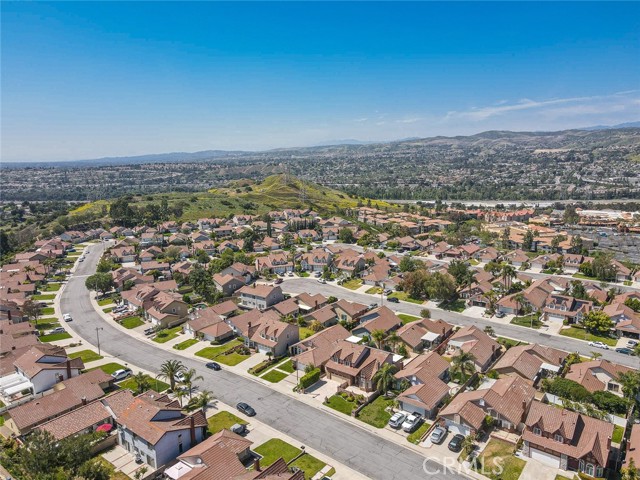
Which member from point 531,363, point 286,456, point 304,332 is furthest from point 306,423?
point 531,363

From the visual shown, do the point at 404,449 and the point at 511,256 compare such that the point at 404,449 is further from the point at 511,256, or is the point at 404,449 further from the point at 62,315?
the point at 511,256

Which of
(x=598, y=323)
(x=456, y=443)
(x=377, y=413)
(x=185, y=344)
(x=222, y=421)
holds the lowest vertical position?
(x=598, y=323)

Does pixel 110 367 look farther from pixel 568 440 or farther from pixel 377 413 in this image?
pixel 568 440

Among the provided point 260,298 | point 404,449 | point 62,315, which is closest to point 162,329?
point 260,298

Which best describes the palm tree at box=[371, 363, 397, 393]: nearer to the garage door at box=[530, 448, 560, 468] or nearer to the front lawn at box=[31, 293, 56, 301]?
the garage door at box=[530, 448, 560, 468]

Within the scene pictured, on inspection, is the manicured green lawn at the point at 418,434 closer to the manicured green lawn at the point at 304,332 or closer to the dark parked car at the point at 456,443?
the dark parked car at the point at 456,443
